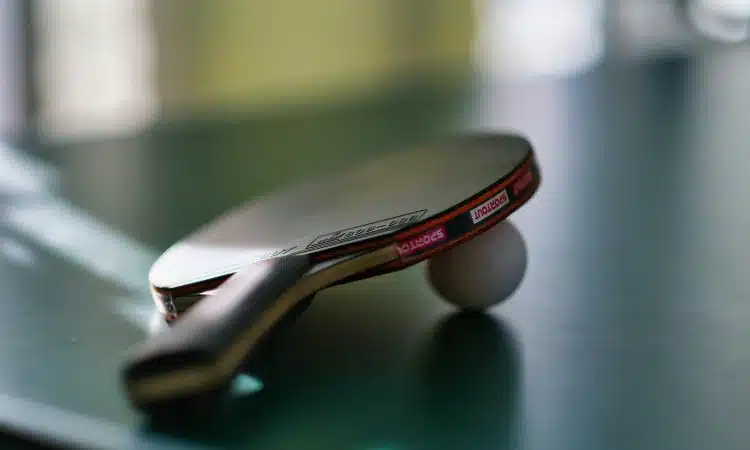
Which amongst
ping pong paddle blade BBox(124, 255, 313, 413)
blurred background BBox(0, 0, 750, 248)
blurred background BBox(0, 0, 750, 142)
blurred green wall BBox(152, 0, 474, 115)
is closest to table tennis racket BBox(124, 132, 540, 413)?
ping pong paddle blade BBox(124, 255, 313, 413)

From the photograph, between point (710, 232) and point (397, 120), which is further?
point (397, 120)

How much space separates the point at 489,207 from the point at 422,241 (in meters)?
0.06

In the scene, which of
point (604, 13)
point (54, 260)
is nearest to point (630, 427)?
point (54, 260)

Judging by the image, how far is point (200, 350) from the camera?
0.46 meters

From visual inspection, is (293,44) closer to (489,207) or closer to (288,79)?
(288,79)

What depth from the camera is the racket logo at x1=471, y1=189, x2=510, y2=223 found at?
2.12 ft

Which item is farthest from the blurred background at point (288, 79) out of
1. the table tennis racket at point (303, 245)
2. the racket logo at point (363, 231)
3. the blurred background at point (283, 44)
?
the racket logo at point (363, 231)

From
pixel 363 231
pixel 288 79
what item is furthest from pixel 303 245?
pixel 288 79

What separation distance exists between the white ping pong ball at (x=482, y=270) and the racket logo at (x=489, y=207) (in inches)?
2.3

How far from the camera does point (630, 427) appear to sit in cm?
50

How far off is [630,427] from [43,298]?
492mm

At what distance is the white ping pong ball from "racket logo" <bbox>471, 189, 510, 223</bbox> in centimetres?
6

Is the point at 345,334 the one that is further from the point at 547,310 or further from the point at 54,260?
the point at 54,260

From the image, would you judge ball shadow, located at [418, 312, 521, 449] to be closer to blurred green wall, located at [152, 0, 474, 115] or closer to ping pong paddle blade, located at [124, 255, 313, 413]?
ping pong paddle blade, located at [124, 255, 313, 413]
